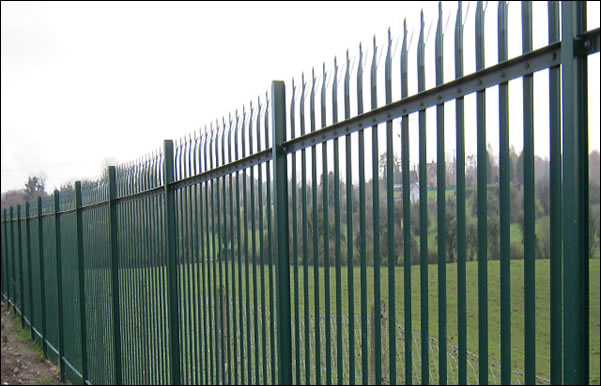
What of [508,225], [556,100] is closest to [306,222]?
[508,225]

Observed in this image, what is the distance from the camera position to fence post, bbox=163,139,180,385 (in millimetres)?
5039

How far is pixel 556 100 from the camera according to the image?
5.52 feet

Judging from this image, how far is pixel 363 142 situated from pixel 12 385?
864cm

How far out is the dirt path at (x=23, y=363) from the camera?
9.68m

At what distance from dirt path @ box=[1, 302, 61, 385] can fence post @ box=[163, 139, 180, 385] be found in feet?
17.4

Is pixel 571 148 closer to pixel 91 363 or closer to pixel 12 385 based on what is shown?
pixel 91 363

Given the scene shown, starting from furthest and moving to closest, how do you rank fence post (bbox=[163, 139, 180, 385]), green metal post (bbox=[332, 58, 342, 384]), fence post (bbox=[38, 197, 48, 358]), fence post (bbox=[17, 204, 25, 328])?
fence post (bbox=[17, 204, 25, 328]), fence post (bbox=[38, 197, 48, 358]), fence post (bbox=[163, 139, 180, 385]), green metal post (bbox=[332, 58, 342, 384])

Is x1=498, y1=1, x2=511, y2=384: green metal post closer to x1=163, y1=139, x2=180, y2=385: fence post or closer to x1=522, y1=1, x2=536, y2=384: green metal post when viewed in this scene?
x1=522, y1=1, x2=536, y2=384: green metal post

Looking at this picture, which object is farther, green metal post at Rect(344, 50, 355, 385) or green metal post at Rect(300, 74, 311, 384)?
green metal post at Rect(300, 74, 311, 384)

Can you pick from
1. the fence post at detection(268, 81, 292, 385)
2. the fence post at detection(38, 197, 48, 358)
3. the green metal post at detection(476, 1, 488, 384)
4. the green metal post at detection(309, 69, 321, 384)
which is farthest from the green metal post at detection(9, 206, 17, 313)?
the green metal post at detection(476, 1, 488, 384)

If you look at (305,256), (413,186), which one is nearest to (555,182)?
(413,186)

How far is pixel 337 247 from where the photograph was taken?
2732 mm

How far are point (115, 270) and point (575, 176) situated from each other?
19.6 feet

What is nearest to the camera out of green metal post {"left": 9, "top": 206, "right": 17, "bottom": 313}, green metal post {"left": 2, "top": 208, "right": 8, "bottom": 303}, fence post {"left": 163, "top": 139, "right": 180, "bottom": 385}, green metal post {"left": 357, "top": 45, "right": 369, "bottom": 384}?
green metal post {"left": 357, "top": 45, "right": 369, "bottom": 384}
